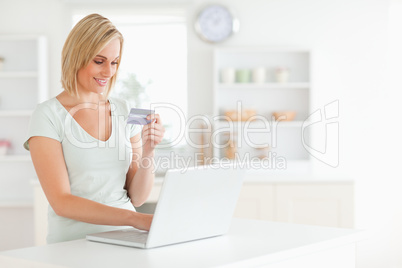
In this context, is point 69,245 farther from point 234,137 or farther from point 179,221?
point 234,137

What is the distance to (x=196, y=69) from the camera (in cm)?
488

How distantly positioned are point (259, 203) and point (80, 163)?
2433mm

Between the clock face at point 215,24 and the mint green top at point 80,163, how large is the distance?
9.75ft

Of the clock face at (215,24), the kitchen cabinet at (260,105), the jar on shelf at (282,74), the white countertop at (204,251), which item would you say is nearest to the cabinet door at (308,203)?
the kitchen cabinet at (260,105)

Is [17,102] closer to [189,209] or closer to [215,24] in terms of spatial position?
[215,24]

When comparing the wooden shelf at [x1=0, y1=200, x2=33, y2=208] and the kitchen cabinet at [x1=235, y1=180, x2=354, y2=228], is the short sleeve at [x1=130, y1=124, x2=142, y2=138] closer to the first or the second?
the kitchen cabinet at [x1=235, y1=180, x2=354, y2=228]

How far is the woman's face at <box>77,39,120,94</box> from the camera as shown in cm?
195

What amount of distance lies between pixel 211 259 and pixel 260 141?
3.42 metres

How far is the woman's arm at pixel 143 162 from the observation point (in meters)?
1.86

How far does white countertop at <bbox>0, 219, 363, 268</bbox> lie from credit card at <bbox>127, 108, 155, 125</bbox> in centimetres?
38

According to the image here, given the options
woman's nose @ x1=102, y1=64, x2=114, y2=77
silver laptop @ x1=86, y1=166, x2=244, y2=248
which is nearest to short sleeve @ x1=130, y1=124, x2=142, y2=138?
woman's nose @ x1=102, y1=64, x2=114, y2=77

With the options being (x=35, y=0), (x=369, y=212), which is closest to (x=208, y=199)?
(x=369, y=212)

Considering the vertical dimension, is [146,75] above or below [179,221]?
above

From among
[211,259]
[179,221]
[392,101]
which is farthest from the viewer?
[392,101]
